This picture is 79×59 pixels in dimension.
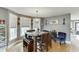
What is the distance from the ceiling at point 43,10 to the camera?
1793mm

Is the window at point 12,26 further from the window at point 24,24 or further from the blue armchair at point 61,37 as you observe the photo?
the blue armchair at point 61,37

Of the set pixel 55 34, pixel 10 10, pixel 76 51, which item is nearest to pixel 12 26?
pixel 10 10

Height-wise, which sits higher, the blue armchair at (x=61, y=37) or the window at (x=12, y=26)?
the window at (x=12, y=26)

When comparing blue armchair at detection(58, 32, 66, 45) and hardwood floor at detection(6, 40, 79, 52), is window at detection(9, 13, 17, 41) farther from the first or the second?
blue armchair at detection(58, 32, 66, 45)

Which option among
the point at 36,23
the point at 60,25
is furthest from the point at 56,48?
the point at 36,23

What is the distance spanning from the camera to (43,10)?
182cm

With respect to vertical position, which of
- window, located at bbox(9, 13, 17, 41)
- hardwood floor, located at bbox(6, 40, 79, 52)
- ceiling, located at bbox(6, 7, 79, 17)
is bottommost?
hardwood floor, located at bbox(6, 40, 79, 52)

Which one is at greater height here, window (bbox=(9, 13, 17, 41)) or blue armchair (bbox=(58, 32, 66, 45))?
window (bbox=(9, 13, 17, 41))

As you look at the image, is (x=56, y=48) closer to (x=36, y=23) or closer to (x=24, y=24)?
(x=36, y=23)

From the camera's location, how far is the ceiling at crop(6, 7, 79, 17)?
179 centimetres

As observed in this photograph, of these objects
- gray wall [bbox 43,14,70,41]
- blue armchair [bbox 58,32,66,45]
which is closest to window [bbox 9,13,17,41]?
gray wall [bbox 43,14,70,41]

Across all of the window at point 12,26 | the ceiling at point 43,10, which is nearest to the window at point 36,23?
the ceiling at point 43,10

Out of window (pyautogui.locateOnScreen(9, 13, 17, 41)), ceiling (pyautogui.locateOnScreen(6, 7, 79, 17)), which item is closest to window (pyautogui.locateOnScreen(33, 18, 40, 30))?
ceiling (pyautogui.locateOnScreen(6, 7, 79, 17))
